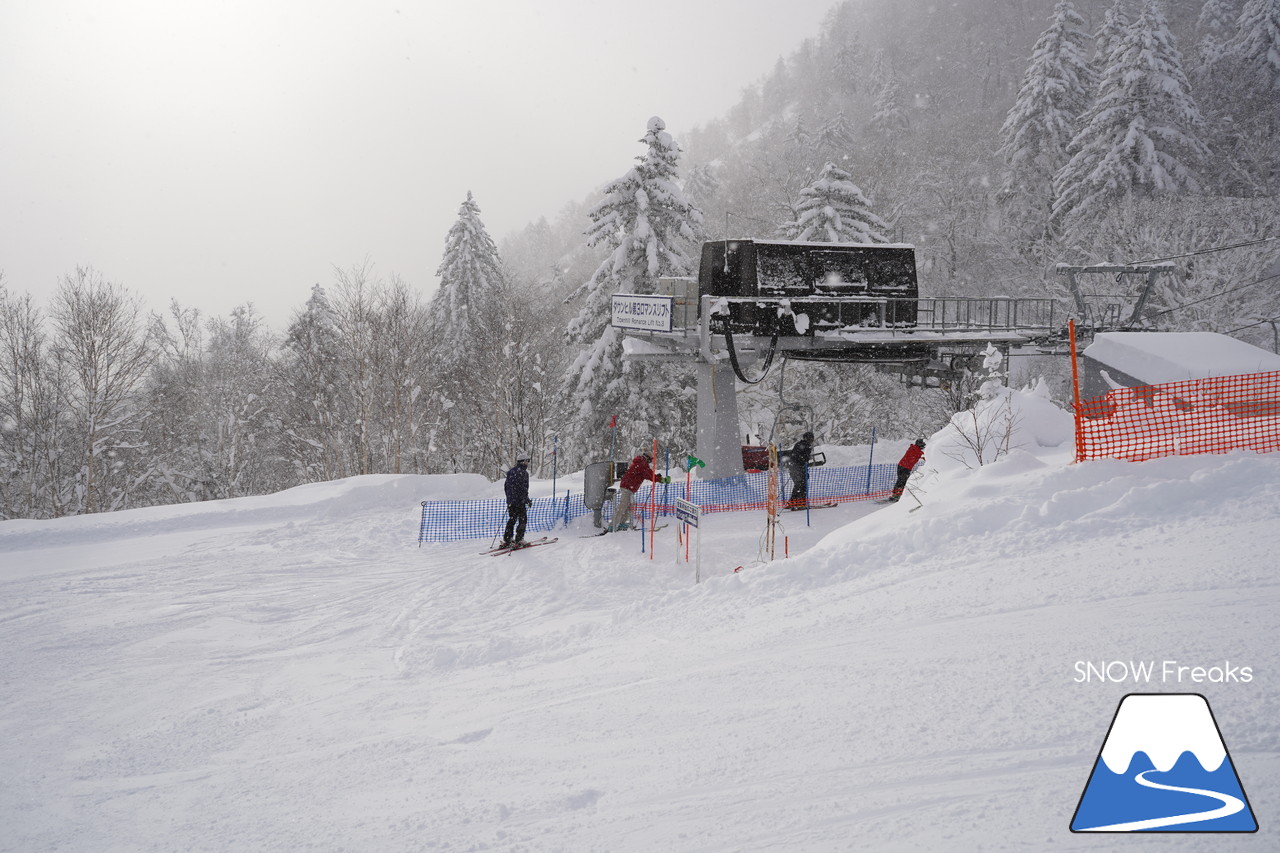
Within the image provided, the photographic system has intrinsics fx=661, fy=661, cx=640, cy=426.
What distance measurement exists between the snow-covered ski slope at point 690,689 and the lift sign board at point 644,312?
29.5ft

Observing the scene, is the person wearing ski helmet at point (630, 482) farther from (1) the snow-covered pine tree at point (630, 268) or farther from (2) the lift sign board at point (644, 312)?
(1) the snow-covered pine tree at point (630, 268)

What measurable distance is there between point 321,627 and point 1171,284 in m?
33.0

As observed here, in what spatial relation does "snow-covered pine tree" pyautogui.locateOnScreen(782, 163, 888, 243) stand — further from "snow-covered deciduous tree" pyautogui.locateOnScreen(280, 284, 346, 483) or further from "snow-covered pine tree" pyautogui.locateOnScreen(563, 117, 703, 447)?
"snow-covered deciduous tree" pyautogui.locateOnScreen(280, 284, 346, 483)

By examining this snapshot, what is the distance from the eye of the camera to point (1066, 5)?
1416 inches

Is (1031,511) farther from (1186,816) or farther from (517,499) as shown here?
(517,499)

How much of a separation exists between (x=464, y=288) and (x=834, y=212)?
1904 cm

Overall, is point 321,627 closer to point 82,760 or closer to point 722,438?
point 82,760

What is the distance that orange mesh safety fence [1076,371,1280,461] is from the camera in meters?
8.34

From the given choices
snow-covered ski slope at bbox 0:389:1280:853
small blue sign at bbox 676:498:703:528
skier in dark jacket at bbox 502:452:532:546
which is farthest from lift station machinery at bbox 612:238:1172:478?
snow-covered ski slope at bbox 0:389:1280:853

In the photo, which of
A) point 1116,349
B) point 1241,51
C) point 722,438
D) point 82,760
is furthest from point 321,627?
point 1241,51

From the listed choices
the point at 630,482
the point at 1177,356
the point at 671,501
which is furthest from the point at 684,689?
the point at 1177,356

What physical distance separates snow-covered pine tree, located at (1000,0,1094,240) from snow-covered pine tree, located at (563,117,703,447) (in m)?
23.3

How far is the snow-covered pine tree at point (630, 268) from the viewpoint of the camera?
24.0 m

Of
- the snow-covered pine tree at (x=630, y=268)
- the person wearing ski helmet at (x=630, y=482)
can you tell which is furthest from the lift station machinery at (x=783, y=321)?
the snow-covered pine tree at (x=630, y=268)
